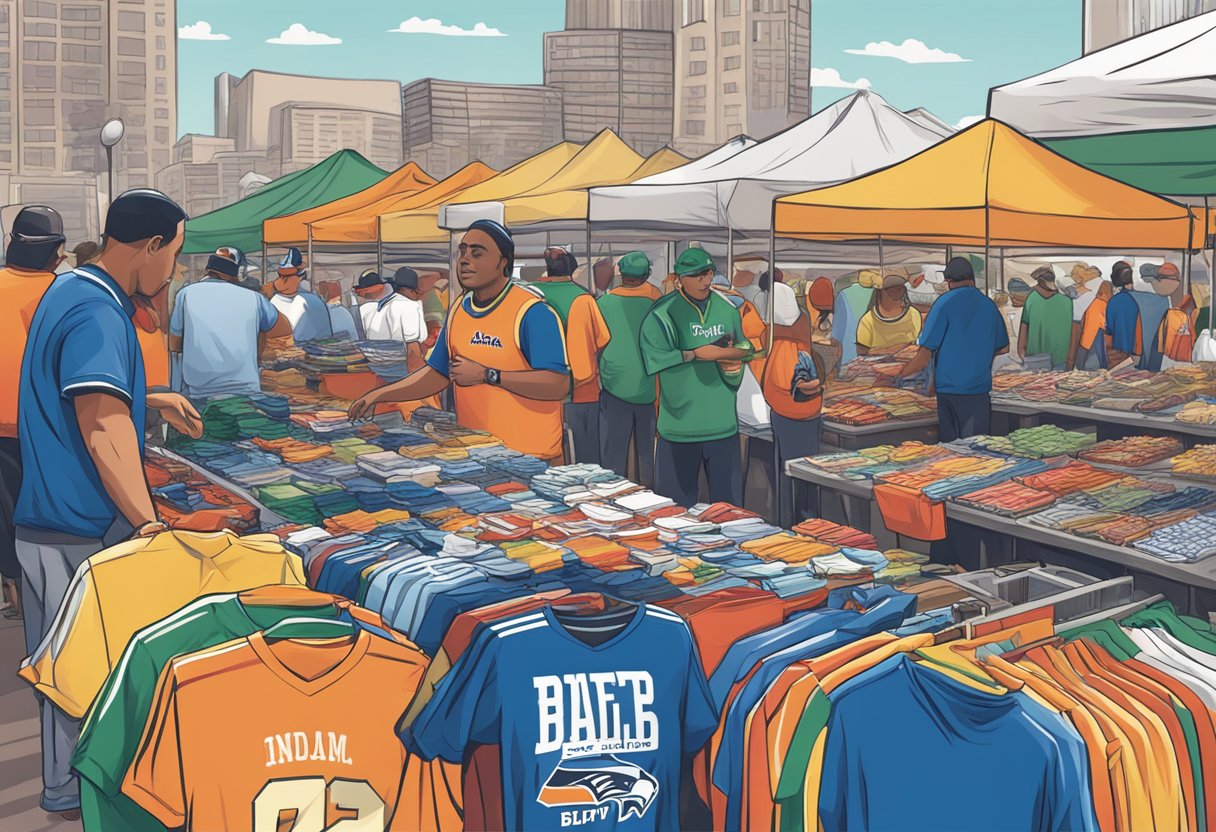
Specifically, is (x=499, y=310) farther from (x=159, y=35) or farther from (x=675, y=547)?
(x=159, y=35)

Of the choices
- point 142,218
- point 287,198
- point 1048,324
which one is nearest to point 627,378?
point 1048,324

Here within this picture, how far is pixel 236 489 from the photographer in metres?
4.56

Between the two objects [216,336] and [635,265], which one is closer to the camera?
[216,336]

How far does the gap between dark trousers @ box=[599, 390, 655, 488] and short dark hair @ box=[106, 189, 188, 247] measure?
485 centimetres

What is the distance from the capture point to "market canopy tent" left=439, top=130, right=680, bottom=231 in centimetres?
923

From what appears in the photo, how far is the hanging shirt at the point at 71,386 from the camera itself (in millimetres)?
3119

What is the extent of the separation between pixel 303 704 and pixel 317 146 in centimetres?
8430

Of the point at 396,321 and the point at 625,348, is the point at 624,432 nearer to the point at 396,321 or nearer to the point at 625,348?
the point at 625,348

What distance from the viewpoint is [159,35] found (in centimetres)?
8950

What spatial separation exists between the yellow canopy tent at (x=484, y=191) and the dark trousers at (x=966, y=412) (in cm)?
462

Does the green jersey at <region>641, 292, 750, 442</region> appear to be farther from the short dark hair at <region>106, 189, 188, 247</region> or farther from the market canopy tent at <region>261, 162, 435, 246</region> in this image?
the market canopy tent at <region>261, 162, 435, 246</region>

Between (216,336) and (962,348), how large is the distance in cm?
452

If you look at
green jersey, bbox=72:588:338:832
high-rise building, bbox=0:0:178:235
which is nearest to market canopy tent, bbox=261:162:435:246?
green jersey, bbox=72:588:338:832

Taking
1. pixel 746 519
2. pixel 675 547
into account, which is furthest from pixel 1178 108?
pixel 675 547
